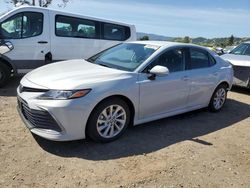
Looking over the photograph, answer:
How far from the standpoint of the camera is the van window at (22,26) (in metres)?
8.04

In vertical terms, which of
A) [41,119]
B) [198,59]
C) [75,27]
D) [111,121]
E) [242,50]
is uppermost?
[75,27]

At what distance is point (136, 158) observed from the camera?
4570 millimetres

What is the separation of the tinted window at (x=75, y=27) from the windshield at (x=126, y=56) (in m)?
3.11

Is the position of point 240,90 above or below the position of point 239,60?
below

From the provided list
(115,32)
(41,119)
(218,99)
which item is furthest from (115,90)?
(115,32)

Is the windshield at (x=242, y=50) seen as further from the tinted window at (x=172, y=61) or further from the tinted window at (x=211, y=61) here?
the tinted window at (x=172, y=61)

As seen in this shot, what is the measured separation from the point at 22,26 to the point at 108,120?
4.51 m

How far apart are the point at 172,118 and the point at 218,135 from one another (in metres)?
1.04

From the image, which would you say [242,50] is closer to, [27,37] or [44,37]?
[44,37]

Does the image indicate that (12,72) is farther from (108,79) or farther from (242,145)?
(242,145)

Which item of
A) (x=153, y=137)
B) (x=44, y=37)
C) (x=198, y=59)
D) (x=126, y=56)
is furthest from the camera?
(x=44, y=37)

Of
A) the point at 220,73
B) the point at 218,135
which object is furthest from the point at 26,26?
the point at 218,135

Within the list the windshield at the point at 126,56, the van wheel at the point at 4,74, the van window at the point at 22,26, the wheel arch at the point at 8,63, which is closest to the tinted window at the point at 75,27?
the van window at the point at 22,26

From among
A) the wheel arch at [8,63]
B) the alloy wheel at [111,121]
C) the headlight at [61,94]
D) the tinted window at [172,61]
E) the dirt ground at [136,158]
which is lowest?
the dirt ground at [136,158]
